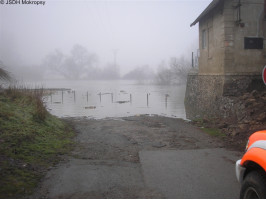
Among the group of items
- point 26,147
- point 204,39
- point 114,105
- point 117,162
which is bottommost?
point 117,162

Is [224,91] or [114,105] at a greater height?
[224,91]

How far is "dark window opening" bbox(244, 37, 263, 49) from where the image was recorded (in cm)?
1463

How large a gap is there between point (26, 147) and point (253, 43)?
1311 cm

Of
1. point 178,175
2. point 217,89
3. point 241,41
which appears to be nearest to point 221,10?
point 241,41

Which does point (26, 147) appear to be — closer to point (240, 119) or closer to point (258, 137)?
point (258, 137)

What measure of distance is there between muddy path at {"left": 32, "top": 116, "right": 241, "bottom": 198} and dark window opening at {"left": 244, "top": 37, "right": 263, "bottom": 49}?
671 centimetres

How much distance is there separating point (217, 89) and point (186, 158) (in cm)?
975

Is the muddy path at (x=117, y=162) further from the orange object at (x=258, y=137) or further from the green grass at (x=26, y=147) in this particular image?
the orange object at (x=258, y=137)

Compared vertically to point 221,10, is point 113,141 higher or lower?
lower

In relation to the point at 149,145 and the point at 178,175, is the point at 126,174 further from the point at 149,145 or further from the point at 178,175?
the point at 149,145

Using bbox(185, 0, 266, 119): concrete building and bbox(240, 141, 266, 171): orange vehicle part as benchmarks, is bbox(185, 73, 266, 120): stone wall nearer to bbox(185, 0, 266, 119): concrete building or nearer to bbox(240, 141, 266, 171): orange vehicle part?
bbox(185, 0, 266, 119): concrete building

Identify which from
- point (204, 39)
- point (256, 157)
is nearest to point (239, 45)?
point (204, 39)

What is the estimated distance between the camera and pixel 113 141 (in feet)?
29.2

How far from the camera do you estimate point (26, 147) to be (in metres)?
6.61
